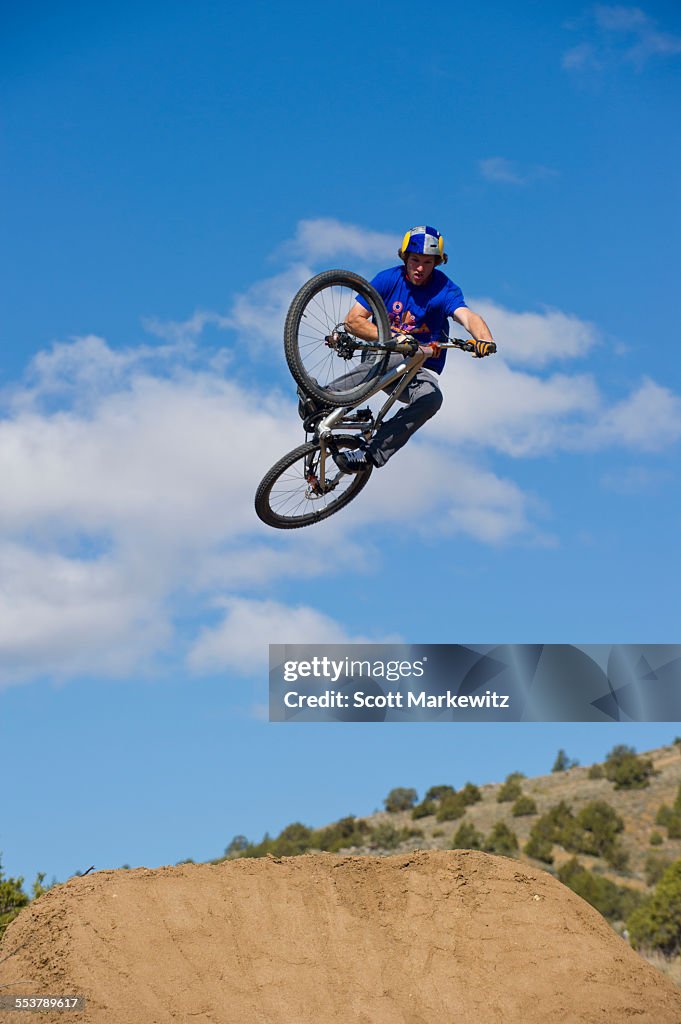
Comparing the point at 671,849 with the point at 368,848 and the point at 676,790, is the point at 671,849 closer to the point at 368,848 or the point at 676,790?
the point at 676,790

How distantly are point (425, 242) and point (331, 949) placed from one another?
9019mm

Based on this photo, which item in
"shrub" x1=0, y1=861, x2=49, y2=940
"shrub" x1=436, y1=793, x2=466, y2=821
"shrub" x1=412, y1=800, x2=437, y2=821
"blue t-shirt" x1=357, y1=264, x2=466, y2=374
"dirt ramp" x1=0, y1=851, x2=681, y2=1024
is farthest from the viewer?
"shrub" x1=412, y1=800, x2=437, y2=821

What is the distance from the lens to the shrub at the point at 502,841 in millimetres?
48000

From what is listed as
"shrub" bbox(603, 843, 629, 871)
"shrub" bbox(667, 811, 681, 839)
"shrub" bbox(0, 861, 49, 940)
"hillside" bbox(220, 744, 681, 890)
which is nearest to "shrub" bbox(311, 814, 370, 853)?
"hillside" bbox(220, 744, 681, 890)

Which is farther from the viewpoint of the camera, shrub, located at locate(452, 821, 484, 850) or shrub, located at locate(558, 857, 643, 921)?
shrub, located at locate(452, 821, 484, 850)

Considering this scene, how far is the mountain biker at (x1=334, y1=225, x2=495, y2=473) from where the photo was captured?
14250 millimetres

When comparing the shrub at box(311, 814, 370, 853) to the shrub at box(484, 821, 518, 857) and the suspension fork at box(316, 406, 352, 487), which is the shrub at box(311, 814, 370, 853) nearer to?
the shrub at box(484, 821, 518, 857)

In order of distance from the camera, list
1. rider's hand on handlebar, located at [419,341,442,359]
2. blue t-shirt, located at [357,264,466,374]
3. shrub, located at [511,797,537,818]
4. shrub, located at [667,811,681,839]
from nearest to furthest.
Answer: rider's hand on handlebar, located at [419,341,442,359]
blue t-shirt, located at [357,264,466,374]
shrub, located at [667,811,681,839]
shrub, located at [511,797,537,818]

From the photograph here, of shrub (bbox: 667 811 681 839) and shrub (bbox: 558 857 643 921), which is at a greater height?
shrub (bbox: 667 811 681 839)

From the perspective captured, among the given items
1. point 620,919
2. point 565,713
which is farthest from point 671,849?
point 565,713

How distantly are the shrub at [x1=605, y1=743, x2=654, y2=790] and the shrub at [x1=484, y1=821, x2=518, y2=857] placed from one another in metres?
9.39

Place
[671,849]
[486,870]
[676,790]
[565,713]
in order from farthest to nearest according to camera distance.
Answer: [676,790]
[671,849]
[565,713]
[486,870]

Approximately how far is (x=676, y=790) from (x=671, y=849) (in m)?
6.74

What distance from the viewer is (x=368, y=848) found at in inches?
1893
